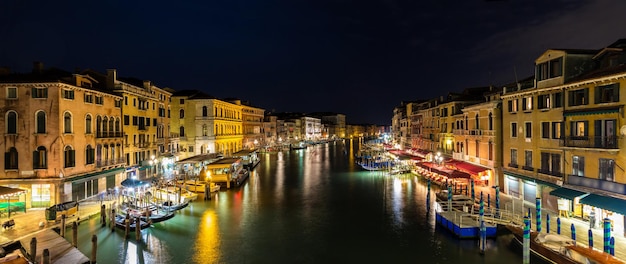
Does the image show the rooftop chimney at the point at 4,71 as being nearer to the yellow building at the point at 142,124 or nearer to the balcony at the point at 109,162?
the yellow building at the point at 142,124

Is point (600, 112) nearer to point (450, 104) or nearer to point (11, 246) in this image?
point (450, 104)

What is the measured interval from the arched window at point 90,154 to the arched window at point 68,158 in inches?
63.6

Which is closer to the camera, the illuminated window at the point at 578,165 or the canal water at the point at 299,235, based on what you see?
the canal water at the point at 299,235

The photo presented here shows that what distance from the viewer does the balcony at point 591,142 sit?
19.9 m

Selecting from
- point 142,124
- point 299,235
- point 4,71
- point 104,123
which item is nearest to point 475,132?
point 299,235

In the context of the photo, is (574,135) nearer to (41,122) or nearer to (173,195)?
(173,195)

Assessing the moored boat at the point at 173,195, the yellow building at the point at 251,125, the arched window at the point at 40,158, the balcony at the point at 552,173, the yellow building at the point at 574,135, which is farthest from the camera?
the yellow building at the point at 251,125

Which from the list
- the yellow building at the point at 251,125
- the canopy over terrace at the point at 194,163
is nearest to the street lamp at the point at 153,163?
the canopy over terrace at the point at 194,163

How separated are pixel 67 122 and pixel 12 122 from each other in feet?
10.5

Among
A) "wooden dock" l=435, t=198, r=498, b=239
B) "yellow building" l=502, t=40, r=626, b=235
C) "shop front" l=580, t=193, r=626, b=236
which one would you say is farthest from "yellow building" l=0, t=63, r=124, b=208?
"shop front" l=580, t=193, r=626, b=236

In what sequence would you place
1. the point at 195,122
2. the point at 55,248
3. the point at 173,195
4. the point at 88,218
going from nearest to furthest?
the point at 55,248, the point at 88,218, the point at 173,195, the point at 195,122

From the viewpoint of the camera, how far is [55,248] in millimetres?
18516

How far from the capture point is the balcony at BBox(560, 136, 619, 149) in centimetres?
1992

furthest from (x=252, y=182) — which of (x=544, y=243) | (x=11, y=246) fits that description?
(x=544, y=243)
